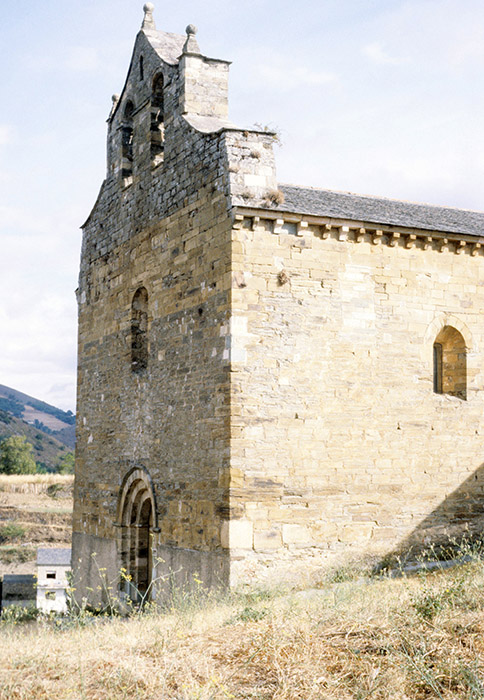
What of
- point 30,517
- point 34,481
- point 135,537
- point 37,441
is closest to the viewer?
point 135,537

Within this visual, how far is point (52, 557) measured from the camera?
32.9 meters

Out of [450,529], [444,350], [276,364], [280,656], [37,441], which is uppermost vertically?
[444,350]

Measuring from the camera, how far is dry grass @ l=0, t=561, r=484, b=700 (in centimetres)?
643

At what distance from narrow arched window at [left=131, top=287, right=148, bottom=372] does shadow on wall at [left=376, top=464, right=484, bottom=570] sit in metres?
6.02

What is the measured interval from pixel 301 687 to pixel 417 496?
6.85m

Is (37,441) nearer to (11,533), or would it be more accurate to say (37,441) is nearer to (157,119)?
(11,533)

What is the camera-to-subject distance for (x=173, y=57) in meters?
15.4

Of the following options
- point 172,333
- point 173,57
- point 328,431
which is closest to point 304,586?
point 328,431

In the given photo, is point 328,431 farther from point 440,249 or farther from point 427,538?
point 440,249

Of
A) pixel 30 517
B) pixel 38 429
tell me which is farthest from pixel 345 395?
pixel 38 429

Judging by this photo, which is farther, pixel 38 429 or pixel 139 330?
pixel 38 429

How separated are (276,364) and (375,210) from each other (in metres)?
3.56

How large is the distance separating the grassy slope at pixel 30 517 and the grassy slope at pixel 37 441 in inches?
2176

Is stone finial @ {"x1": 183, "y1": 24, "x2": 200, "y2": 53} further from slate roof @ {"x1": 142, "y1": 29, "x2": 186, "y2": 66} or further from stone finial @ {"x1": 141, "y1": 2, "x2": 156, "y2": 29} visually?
stone finial @ {"x1": 141, "y1": 2, "x2": 156, "y2": 29}
